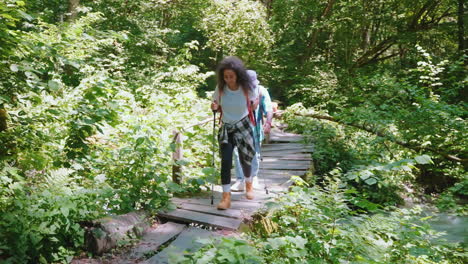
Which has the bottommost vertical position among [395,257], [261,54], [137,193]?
[395,257]

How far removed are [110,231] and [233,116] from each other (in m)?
1.93

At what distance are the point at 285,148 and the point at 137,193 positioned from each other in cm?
513

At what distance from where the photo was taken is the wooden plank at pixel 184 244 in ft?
9.82

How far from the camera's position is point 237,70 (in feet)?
12.8

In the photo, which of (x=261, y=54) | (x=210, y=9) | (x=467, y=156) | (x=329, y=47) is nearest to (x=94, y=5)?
(x=210, y=9)

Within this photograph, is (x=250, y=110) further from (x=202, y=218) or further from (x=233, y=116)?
(x=202, y=218)

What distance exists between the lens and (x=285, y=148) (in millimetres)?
8453

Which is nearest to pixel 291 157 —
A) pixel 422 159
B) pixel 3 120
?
pixel 422 159

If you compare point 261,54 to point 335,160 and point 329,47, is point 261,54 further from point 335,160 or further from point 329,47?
point 335,160

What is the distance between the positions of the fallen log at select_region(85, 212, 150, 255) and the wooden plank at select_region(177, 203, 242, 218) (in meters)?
0.75

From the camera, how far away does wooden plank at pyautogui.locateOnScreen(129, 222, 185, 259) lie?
3.19 metres

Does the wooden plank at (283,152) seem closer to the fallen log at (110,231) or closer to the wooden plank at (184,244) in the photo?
the wooden plank at (184,244)

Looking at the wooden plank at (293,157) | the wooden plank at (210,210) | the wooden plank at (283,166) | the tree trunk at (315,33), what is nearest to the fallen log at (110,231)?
the wooden plank at (210,210)

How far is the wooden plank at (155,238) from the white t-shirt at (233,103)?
145 centimetres
